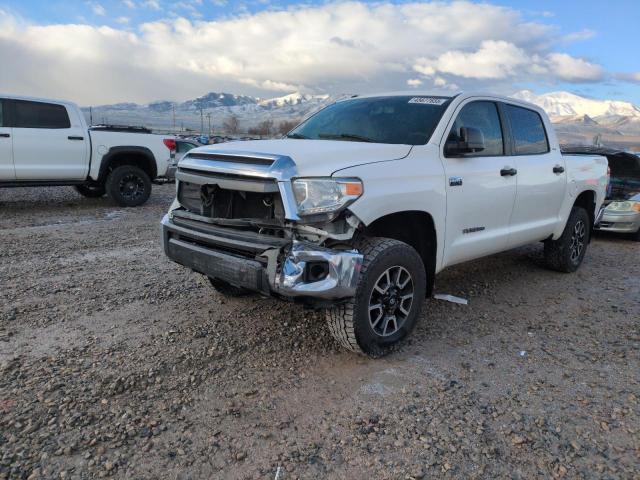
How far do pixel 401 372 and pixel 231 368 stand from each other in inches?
45.1

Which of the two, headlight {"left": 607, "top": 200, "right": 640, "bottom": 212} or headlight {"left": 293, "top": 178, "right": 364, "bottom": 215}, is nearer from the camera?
headlight {"left": 293, "top": 178, "right": 364, "bottom": 215}

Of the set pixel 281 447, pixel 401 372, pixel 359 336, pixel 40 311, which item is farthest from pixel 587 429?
pixel 40 311

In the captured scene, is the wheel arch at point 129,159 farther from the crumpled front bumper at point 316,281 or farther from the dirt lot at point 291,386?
the crumpled front bumper at point 316,281

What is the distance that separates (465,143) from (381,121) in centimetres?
74

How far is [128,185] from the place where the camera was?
32.1 ft

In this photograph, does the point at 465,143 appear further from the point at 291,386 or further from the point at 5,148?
the point at 5,148

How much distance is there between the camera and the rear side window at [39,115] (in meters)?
8.46

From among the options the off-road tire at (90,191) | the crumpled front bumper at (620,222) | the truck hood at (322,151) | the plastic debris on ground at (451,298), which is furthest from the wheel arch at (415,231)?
the off-road tire at (90,191)

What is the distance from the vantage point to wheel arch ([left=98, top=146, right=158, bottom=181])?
944cm

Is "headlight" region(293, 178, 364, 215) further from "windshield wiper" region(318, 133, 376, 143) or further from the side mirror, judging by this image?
the side mirror

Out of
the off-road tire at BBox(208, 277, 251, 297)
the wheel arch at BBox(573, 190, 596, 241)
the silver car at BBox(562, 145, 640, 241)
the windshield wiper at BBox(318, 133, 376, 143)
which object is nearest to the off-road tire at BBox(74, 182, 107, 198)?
the off-road tire at BBox(208, 277, 251, 297)

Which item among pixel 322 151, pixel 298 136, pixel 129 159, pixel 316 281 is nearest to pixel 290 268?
pixel 316 281

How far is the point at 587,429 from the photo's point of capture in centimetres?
280

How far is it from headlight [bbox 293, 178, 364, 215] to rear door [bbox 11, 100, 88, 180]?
7.35 m
